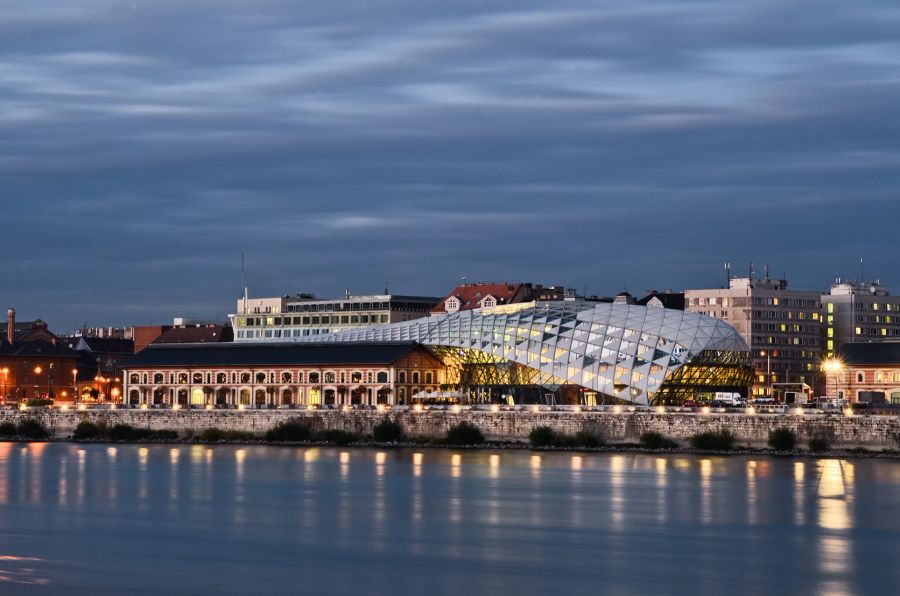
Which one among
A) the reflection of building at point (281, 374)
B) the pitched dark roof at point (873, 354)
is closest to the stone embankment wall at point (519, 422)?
the reflection of building at point (281, 374)

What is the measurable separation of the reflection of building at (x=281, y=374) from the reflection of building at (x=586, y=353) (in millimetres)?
3081

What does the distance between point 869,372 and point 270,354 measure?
5617cm

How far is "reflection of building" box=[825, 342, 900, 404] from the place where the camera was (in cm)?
16012

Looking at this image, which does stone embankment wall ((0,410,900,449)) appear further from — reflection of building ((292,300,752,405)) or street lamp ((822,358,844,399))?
street lamp ((822,358,844,399))

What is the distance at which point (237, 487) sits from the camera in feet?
294

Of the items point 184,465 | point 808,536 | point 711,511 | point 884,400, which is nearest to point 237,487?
point 184,465

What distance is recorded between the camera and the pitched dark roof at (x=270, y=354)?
5960 inches

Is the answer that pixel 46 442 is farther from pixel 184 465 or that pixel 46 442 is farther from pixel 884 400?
pixel 884 400

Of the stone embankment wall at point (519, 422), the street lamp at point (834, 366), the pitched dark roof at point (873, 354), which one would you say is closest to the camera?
the stone embankment wall at point (519, 422)

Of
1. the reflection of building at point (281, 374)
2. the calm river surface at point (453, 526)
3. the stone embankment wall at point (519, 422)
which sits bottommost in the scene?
the calm river surface at point (453, 526)

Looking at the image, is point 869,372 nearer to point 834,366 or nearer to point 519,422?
point 834,366

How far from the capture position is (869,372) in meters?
163

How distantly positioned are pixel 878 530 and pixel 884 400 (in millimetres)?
91188

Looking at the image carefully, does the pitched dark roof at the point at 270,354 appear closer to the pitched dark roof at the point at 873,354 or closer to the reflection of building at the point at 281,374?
the reflection of building at the point at 281,374
